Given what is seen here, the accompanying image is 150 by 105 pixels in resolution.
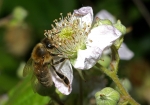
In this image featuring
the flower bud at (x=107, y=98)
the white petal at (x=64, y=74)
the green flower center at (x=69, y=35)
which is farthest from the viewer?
the green flower center at (x=69, y=35)

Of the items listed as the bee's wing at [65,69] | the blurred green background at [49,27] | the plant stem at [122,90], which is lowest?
the blurred green background at [49,27]

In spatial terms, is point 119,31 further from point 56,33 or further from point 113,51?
point 56,33

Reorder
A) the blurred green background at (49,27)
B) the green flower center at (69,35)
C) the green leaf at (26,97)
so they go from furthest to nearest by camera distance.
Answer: the blurred green background at (49,27) → the green leaf at (26,97) → the green flower center at (69,35)

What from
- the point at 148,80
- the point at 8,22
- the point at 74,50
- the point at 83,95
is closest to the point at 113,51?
the point at 74,50

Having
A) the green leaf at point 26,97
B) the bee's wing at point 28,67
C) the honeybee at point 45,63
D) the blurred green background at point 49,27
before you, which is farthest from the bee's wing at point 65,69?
the blurred green background at point 49,27

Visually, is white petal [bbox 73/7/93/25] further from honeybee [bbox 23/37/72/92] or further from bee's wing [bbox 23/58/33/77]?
bee's wing [bbox 23/58/33/77]

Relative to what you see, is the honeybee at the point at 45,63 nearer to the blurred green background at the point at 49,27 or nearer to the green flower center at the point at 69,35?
the green flower center at the point at 69,35

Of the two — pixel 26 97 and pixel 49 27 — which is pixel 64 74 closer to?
pixel 26 97

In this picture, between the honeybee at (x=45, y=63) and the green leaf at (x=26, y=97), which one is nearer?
the honeybee at (x=45, y=63)
